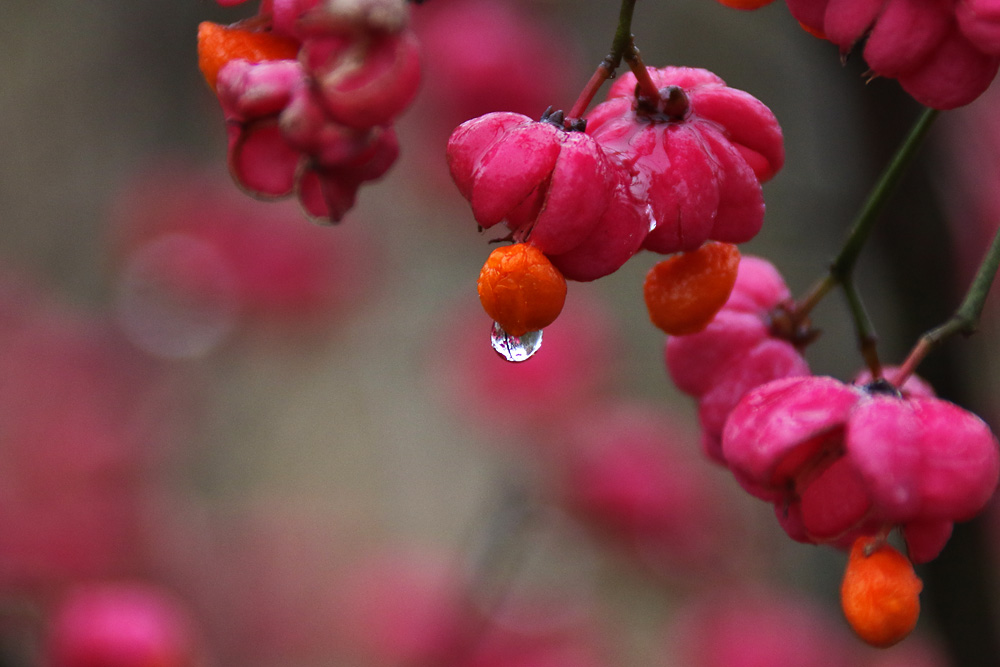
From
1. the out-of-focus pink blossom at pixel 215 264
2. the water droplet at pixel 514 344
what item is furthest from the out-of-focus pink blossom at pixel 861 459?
the out-of-focus pink blossom at pixel 215 264

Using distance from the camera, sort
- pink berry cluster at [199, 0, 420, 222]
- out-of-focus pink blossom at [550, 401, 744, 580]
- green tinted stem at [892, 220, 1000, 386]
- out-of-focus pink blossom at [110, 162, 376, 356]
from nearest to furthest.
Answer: pink berry cluster at [199, 0, 420, 222]
green tinted stem at [892, 220, 1000, 386]
out-of-focus pink blossom at [550, 401, 744, 580]
out-of-focus pink blossom at [110, 162, 376, 356]

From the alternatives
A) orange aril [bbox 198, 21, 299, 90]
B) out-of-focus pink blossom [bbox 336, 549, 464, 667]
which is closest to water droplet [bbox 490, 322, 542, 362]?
orange aril [bbox 198, 21, 299, 90]

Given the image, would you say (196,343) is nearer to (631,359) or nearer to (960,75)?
(631,359)

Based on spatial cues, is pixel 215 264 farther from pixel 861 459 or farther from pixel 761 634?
pixel 861 459

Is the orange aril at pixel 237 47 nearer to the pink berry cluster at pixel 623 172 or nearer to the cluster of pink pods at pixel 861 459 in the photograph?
the pink berry cluster at pixel 623 172

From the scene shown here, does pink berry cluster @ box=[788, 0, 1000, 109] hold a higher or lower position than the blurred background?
higher

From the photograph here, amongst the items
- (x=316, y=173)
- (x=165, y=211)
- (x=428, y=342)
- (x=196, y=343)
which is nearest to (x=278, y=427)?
(x=428, y=342)

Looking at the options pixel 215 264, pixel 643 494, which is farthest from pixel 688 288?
pixel 215 264

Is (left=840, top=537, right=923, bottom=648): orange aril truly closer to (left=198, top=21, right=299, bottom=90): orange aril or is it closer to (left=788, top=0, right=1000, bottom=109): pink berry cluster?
(left=788, top=0, right=1000, bottom=109): pink berry cluster
